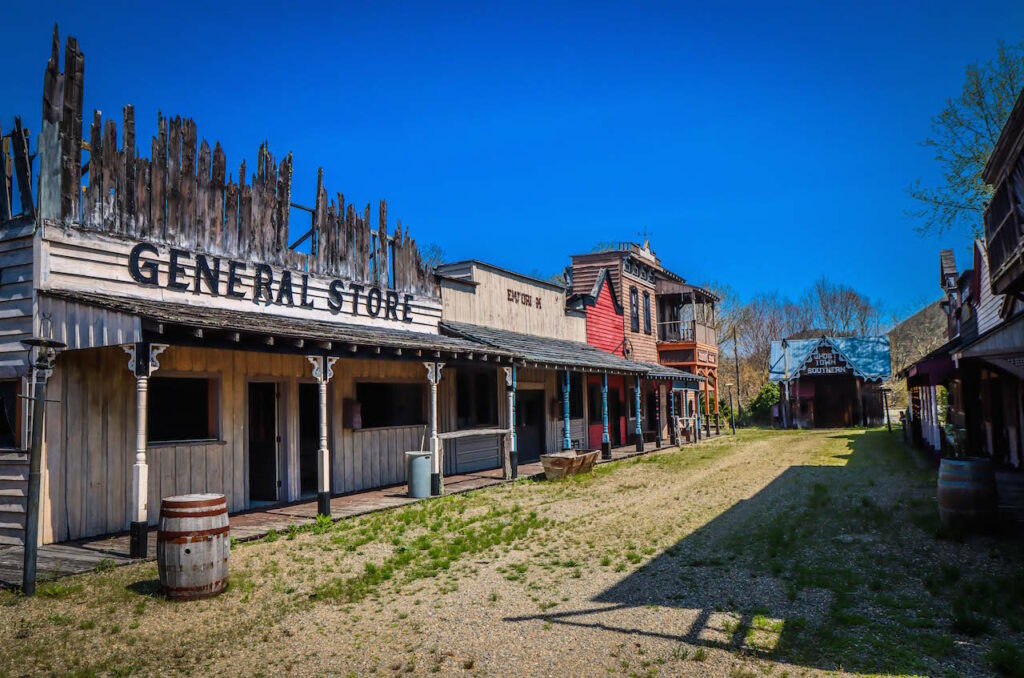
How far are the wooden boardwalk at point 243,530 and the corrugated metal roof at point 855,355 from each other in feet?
87.8

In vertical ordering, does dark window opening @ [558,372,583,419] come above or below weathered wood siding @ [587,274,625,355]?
below

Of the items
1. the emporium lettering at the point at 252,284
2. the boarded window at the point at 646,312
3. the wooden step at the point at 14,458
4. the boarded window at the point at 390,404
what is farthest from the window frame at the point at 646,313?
the wooden step at the point at 14,458

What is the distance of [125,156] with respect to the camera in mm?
9469

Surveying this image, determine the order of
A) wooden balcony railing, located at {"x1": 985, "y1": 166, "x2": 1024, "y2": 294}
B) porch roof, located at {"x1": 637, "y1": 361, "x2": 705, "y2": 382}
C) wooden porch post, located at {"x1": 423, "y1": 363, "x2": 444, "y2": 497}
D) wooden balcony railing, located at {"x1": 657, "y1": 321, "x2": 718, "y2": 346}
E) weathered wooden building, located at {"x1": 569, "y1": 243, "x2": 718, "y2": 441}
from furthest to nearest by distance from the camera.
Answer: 1. wooden balcony railing, located at {"x1": 657, "y1": 321, "x2": 718, "y2": 346}
2. weathered wooden building, located at {"x1": 569, "y1": 243, "x2": 718, "y2": 441}
3. porch roof, located at {"x1": 637, "y1": 361, "x2": 705, "y2": 382}
4. wooden porch post, located at {"x1": 423, "y1": 363, "x2": 444, "y2": 497}
5. wooden balcony railing, located at {"x1": 985, "y1": 166, "x2": 1024, "y2": 294}

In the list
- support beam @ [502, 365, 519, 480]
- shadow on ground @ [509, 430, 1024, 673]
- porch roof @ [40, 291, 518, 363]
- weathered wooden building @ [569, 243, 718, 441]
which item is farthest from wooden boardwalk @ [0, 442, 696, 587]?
weathered wooden building @ [569, 243, 718, 441]

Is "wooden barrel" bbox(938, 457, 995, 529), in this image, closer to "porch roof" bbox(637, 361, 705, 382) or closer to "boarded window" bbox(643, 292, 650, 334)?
"porch roof" bbox(637, 361, 705, 382)

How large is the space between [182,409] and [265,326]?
1915 mm

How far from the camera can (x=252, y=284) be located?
37.3ft

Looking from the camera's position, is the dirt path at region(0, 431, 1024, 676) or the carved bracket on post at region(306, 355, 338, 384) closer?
the dirt path at region(0, 431, 1024, 676)

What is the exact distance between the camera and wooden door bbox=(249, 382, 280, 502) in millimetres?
12055

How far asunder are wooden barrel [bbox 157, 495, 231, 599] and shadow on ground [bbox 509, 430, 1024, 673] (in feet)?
9.81

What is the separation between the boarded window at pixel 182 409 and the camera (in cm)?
983

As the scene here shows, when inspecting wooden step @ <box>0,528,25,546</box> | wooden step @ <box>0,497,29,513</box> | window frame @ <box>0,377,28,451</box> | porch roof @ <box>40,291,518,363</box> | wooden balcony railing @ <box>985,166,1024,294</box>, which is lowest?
wooden step @ <box>0,528,25,546</box>

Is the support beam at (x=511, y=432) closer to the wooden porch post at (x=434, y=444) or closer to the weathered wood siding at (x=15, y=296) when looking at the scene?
the wooden porch post at (x=434, y=444)
